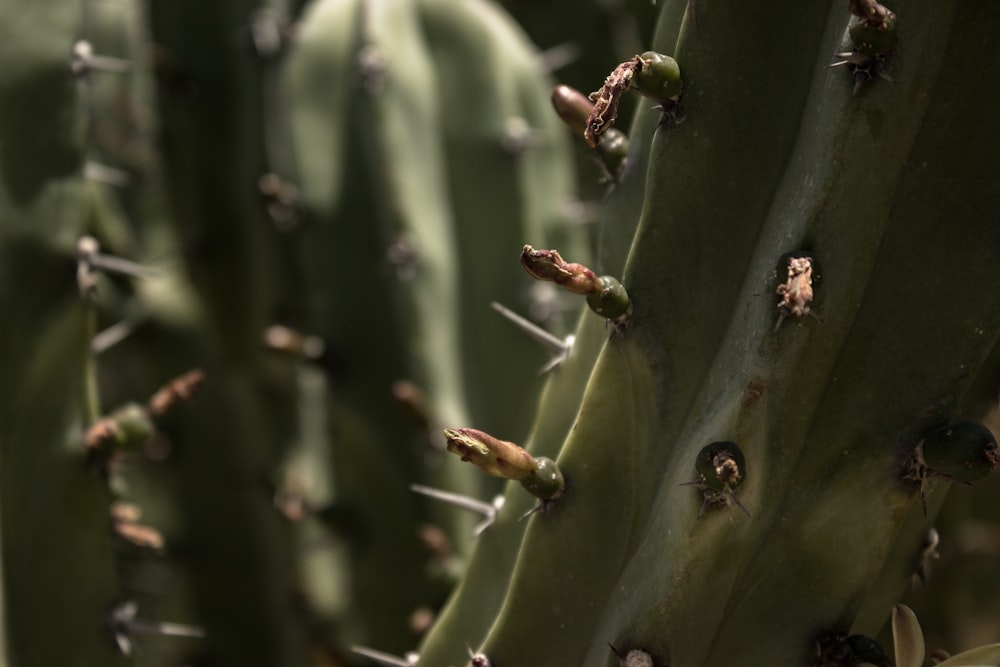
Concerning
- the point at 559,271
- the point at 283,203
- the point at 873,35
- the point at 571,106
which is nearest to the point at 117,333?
the point at 283,203

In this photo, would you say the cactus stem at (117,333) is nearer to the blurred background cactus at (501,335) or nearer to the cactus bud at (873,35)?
the blurred background cactus at (501,335)

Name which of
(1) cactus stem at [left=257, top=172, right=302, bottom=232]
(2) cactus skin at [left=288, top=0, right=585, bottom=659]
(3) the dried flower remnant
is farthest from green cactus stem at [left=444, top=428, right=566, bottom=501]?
(1) cactus stem at [left=257, top=172, right=302, bottom=232]

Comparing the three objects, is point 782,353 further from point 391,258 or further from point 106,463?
point 391,258

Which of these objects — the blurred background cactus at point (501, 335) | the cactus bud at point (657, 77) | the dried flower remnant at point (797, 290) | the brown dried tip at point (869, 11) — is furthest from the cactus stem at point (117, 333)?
the brown dried tip at point (869, 11)

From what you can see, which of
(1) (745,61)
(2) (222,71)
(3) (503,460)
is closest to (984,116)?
(1) (745,61)

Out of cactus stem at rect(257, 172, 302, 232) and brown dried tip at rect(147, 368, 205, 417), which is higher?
cactus stem at rect(257, 172, 302, 232)

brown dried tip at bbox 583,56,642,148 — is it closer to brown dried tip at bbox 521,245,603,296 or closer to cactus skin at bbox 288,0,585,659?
brown dried tip at bbox 521,245,603,296
